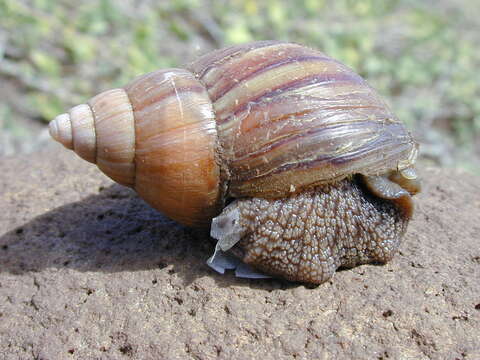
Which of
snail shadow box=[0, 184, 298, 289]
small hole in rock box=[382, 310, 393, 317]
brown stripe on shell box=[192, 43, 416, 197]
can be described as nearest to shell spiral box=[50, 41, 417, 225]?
brown stripe on shell box=[192, 43, 416, 197]

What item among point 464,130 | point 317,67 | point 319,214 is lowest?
point 464,130

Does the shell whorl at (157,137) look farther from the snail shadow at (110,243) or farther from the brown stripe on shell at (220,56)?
the snail shadow at (110,243)

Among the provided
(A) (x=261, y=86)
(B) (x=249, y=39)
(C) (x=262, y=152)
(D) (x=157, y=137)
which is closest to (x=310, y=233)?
(C) (x=262, y=152)

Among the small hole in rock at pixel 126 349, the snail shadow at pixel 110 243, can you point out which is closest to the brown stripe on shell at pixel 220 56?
the snail shadow at pixel 110 243

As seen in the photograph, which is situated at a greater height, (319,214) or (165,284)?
(319,214)

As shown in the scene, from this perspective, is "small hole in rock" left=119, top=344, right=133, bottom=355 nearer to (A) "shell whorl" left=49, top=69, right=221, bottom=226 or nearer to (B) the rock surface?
(B) the rock surface

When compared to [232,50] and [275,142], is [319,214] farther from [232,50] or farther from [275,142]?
[232,50]

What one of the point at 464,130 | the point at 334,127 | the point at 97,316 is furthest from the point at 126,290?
the point at 464,130

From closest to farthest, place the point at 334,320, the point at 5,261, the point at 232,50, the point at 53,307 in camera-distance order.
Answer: the point at 334,320 → the point at 53,307 → the point at 232,50 → the point at 5,261
